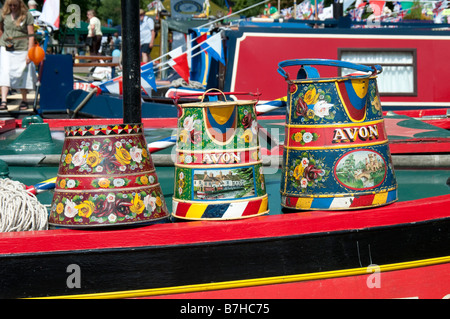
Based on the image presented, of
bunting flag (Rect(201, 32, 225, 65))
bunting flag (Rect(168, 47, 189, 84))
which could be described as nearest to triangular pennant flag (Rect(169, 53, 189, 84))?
bunting flag (Rect(168, 47, 189, 84))

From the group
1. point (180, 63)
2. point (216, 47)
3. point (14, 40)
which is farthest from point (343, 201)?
point (14, 40)

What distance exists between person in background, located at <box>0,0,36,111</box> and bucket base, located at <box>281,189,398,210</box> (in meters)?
7.45

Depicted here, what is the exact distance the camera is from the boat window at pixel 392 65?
7945 mm

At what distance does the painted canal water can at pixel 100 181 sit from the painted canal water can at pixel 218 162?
19cm

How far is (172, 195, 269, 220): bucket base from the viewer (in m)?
2.45

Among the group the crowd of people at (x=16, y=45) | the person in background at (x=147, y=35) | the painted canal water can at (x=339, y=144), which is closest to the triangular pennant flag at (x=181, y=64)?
the crowd of people at (x=16, y=45)

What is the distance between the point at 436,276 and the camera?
9.18 feet

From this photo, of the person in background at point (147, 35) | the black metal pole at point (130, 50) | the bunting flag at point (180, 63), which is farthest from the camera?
the person in background at point (147, 35)

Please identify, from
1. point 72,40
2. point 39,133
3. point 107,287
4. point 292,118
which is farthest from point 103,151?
point 72,40

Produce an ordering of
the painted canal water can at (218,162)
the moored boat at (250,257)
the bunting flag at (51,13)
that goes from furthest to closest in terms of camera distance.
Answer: the bunting flag at (51,13) < the painted canal water can at (218,162) < the moored boat at (250,257)

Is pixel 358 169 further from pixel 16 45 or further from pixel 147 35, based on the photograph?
pixel 147 35

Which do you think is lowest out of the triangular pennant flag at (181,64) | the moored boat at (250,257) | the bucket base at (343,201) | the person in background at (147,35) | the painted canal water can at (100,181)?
the moored boat at (250,257)

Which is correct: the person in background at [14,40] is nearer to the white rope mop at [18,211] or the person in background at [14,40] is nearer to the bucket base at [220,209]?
the white rope mop at [18,211]

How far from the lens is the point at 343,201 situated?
2.55 metres
